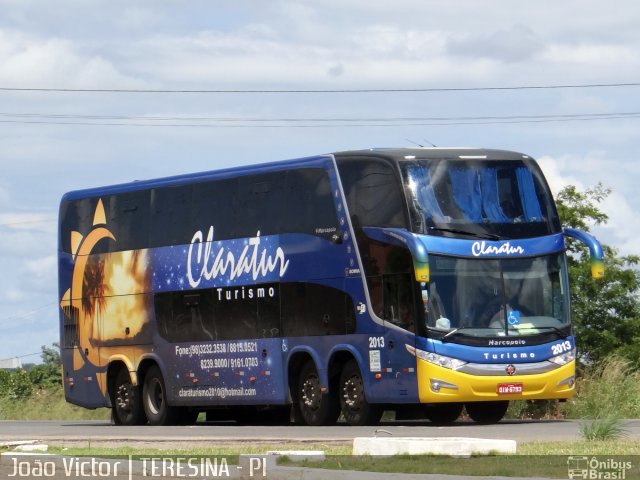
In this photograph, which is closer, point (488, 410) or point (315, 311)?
point (315, 311)

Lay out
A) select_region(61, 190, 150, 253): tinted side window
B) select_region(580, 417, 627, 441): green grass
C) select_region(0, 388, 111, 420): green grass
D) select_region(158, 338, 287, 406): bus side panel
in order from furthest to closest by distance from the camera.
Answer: select_region(0, 388, 111, 420): green grass, select_region(61, 190, 150, 253): tinted side window, select_region(158, 338, 287, 406): bus side panel, select_region(580, 417, 627, 441): green grass

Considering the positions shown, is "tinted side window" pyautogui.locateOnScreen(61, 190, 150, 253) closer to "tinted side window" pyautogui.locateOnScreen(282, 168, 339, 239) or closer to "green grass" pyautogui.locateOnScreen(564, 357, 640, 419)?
"tinted side window" pyautogui.locateOnScreen(282, 168, 339, 239)

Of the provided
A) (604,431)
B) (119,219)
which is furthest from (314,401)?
(604,431)

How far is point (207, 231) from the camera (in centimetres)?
2917

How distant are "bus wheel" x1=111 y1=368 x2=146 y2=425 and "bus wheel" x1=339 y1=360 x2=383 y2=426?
5.97 meters

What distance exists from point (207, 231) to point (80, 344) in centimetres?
486

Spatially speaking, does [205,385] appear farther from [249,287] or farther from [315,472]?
[315,472]

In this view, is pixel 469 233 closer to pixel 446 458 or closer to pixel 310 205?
pixel 310 205

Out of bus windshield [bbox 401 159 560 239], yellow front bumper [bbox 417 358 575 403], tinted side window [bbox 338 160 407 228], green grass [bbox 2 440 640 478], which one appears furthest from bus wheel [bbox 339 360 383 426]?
green grass [bbox 2 440 640 478]

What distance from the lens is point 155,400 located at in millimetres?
30812

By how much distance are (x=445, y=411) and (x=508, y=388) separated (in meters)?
2.49

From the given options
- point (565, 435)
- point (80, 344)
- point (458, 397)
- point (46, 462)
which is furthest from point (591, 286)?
point (46, 462)

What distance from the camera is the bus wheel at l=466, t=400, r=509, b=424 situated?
27297mm

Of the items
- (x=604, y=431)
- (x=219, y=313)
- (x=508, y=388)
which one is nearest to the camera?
(x=604, y=431)
